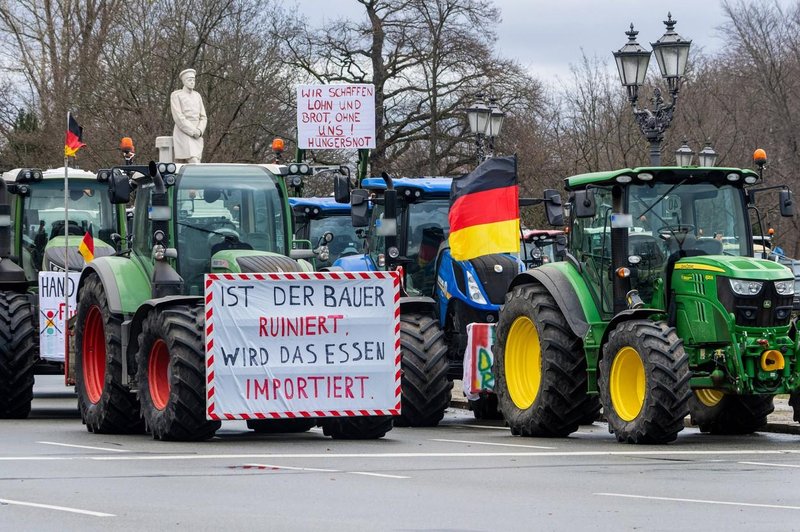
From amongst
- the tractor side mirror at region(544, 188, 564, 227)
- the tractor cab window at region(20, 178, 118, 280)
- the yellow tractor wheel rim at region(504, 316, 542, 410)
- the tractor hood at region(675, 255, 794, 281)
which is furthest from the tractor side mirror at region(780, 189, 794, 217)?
the tractor cab window at region(20, 178, 118, 280)

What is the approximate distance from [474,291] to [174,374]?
19.2 feet

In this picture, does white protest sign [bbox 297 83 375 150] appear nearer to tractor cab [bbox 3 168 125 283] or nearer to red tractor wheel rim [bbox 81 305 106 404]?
tractor cab [bbox 3 168 125 283]

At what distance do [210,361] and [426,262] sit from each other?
593 centimetres

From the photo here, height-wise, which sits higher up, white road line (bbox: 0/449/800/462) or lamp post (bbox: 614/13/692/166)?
lamp post (bbox: 614/13/692/166)

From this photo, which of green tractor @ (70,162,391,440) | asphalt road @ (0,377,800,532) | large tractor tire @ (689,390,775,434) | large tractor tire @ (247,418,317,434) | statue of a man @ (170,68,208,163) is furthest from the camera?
statue of a man @ (170,68,208,163)

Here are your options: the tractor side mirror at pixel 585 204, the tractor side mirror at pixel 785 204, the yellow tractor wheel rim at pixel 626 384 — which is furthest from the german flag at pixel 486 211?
the yellow tractor wheel rim at pixel 626 384

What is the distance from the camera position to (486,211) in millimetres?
19875

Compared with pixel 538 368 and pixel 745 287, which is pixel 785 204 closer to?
pixel 745 287

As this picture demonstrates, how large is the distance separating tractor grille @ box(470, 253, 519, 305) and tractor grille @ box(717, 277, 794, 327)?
5072 mm

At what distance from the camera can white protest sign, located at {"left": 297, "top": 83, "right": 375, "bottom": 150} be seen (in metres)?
26.8

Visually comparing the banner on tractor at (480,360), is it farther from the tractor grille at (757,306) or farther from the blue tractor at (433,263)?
the tractor grille at (757,306)

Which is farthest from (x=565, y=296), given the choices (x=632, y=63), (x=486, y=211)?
(x=632, y=63)

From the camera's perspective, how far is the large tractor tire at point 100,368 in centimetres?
1784

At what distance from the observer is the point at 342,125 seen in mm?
27062
